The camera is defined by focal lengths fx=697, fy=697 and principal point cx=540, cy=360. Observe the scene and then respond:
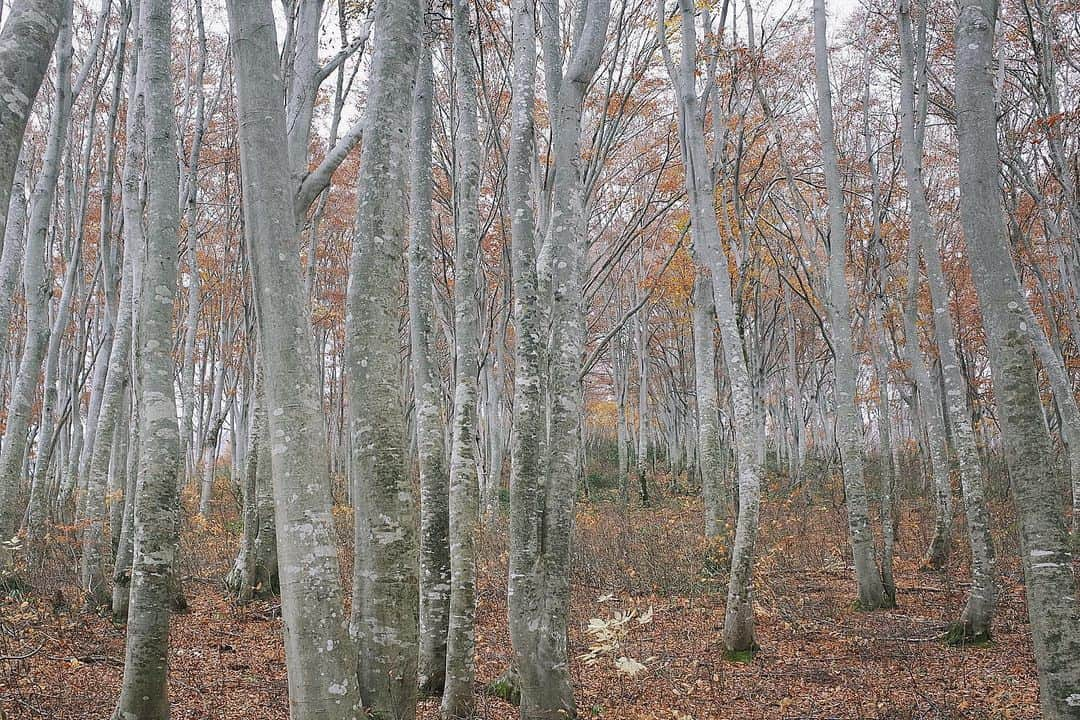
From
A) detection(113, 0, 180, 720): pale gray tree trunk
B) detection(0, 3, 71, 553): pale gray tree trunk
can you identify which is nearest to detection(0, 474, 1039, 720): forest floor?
detection(113, 0, 180, 720): pale gray tree trunk

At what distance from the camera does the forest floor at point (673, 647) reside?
4.89 m

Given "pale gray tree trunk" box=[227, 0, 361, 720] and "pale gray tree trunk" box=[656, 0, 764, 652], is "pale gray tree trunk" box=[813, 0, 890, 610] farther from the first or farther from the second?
"pale gray tree trunk" box=[227, 0, 361, 720]

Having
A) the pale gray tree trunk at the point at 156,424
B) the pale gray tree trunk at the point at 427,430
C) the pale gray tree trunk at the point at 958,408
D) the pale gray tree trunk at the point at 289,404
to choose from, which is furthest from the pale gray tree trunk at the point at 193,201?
the pale gray tree trunk at the point at 958,408

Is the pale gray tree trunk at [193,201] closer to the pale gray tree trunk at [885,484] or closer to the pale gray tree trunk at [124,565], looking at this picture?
the pale gray tree trunk at [124,565]

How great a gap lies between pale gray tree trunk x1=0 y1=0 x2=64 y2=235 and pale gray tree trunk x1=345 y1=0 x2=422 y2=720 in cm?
134

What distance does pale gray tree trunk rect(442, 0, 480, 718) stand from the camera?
4460 mm

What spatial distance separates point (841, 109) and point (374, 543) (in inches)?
495

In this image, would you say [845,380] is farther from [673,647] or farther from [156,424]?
[156,424]

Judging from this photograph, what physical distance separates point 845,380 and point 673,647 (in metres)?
3.67

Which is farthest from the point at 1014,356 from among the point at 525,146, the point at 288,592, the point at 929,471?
the point at 929,471

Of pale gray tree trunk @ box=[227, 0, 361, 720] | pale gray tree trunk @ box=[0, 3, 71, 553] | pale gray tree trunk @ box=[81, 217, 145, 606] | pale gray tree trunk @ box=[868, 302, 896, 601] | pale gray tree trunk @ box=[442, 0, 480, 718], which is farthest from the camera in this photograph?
pale gray tree trunk @ box=[868, 302, 896, 601]

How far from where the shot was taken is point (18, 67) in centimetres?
223

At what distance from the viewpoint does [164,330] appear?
4.37 m

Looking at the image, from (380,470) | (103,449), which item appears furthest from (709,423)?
(103,449)
